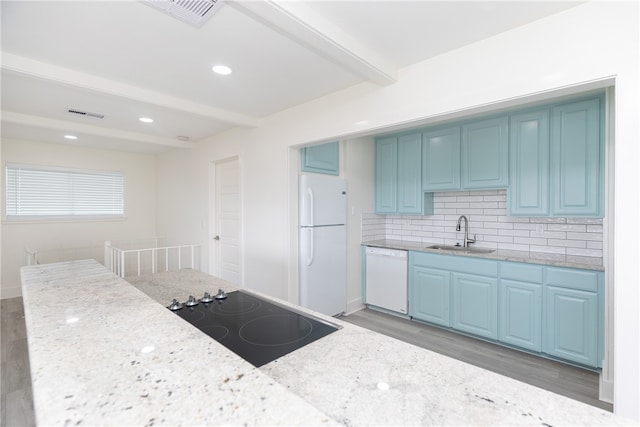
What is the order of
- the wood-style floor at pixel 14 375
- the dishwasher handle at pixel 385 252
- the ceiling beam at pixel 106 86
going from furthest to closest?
the dishwasher handle at pixel 385 252 → the ceiling beam at pixel 106 86 → the wood-style floor at pixel 14 375

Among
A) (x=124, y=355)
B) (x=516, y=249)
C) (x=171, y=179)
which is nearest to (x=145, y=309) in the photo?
(x=124, y=355)

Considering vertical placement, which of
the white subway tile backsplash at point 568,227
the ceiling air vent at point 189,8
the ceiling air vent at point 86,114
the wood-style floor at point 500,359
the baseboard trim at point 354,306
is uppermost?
the ceiling air vent at point 189,8

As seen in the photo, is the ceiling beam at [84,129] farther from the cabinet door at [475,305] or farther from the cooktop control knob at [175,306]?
the cabinet door at [475,305]

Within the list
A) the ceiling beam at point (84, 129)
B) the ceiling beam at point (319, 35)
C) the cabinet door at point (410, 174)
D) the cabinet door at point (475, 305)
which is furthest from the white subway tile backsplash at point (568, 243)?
the ceiling beam at point (84, 129)

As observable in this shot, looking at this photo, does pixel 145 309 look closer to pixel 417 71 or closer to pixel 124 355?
pixel 124 355

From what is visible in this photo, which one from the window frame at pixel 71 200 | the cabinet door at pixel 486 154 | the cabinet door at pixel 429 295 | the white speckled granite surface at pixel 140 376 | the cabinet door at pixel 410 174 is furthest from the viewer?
the window frame at pixel 71 200

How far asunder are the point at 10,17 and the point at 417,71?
249 centimetres

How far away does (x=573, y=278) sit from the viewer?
2422mm

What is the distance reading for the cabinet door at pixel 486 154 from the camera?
117 inches

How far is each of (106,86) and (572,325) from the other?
419 centimetres

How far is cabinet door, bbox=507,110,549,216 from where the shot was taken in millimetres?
2738

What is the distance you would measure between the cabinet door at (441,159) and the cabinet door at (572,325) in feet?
4.44

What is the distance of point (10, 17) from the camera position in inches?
66.4

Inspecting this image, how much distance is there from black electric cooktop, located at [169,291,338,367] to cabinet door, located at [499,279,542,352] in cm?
224
